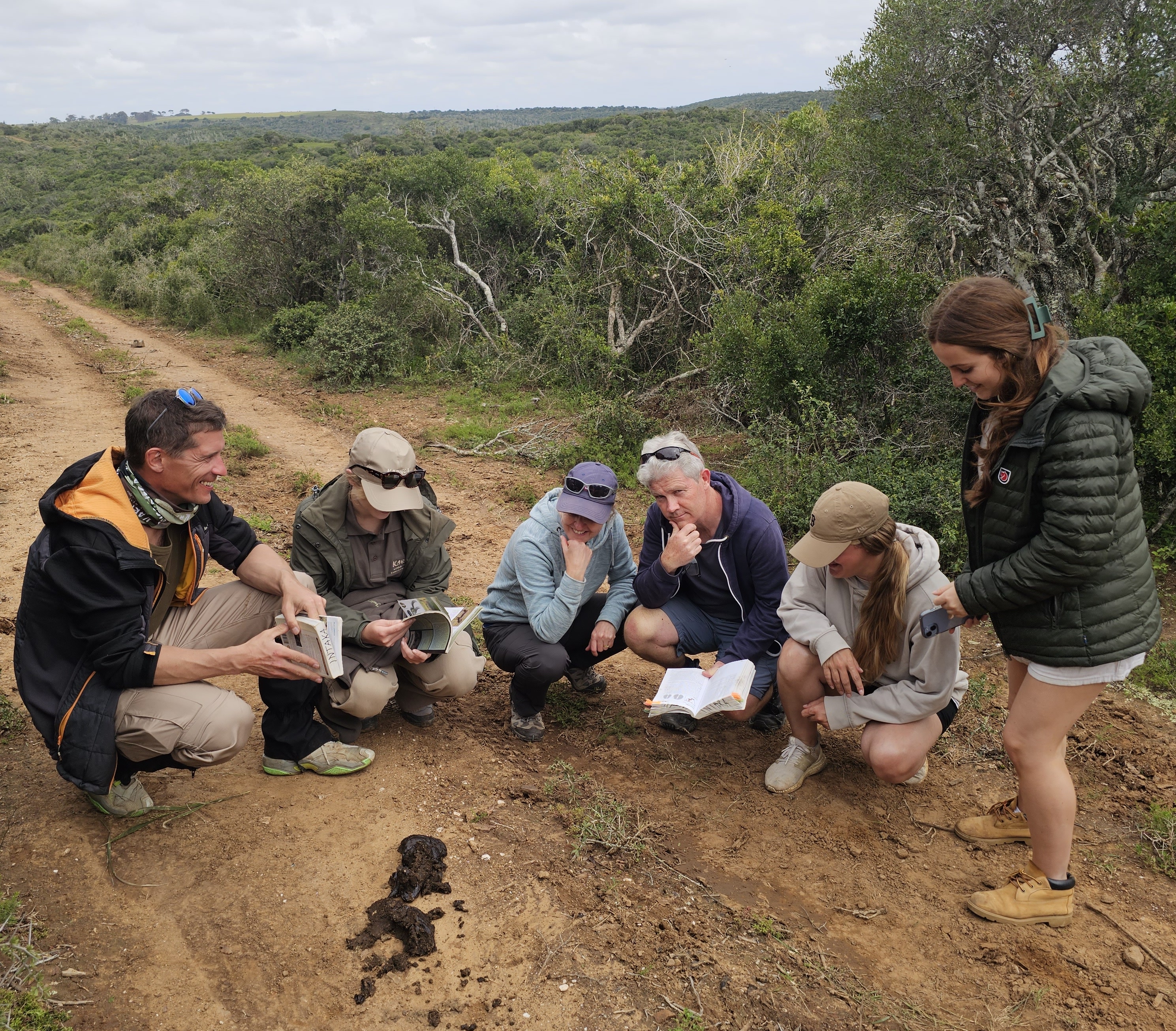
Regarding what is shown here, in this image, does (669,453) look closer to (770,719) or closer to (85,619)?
(770,719)

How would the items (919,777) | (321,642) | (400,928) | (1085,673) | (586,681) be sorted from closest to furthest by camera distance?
1. (1085,673)
2. (400,928)
3. (321,642)
4. (919,777)
5. (586,681)

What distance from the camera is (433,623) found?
10.9 feet

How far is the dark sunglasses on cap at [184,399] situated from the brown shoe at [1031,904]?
292 cm

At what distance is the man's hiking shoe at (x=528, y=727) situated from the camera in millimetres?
3617

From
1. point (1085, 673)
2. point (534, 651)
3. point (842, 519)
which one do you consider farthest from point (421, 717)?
point (1085, 673)

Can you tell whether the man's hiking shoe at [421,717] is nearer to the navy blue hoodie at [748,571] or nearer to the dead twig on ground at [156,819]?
the dead twig on ground at [156,819]

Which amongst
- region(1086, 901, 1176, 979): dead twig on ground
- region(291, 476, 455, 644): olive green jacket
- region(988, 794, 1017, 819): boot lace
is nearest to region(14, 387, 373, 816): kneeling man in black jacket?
region(291, 476, 455, 644): olive green jacket

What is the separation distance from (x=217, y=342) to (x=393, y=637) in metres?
11.5

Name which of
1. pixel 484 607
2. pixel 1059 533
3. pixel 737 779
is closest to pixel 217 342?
pixel 484 607

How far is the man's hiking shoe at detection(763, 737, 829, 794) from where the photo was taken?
333 centimetres

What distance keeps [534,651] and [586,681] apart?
0.68m

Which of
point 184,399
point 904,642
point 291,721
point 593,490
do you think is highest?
point 184,399

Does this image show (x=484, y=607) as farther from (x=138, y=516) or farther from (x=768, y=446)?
(x=768, y=446)

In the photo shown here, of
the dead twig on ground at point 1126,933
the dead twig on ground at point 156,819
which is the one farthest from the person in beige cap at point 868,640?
the dead twig on ground at point 156,819
